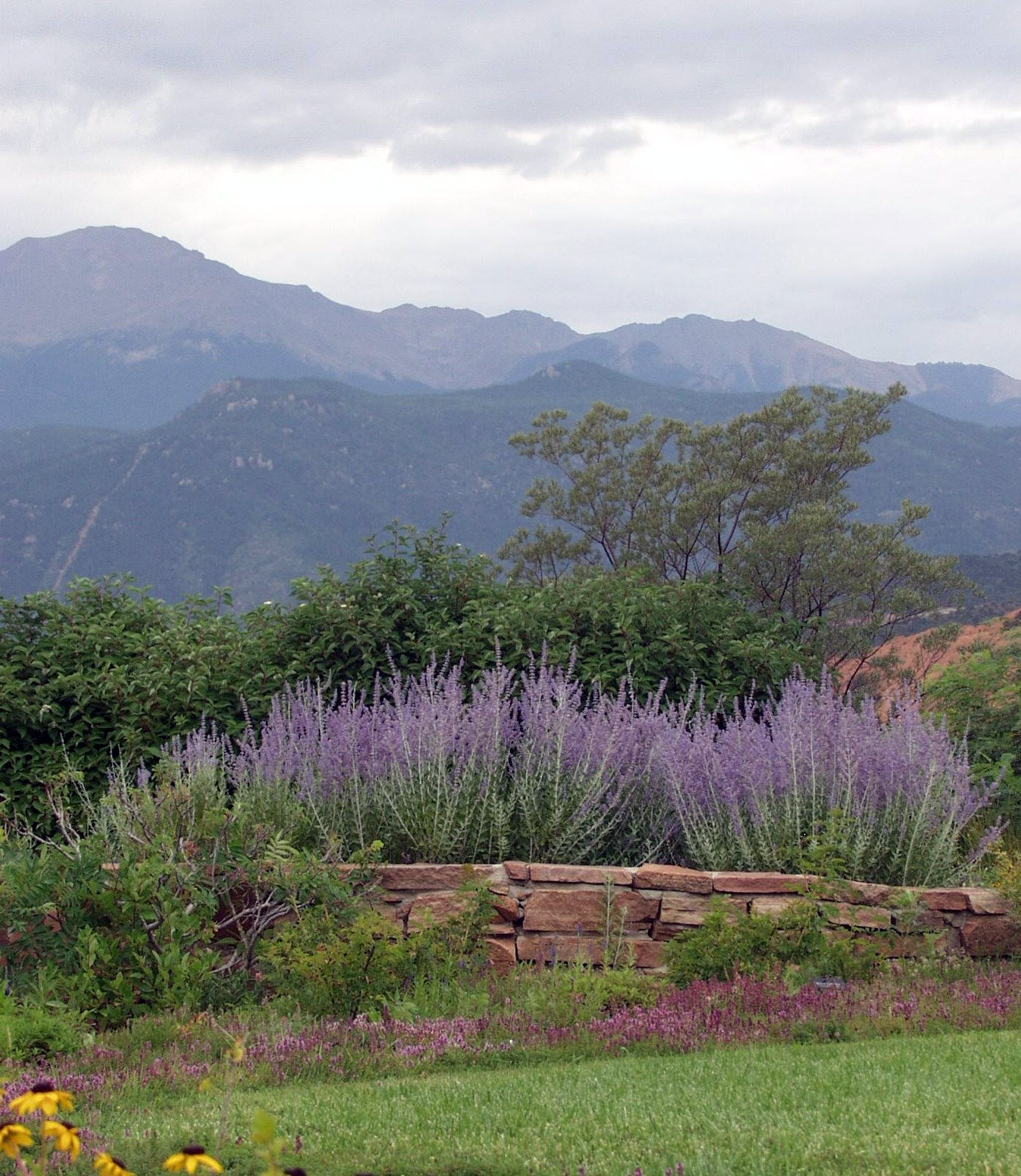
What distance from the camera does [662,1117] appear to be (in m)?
3.91

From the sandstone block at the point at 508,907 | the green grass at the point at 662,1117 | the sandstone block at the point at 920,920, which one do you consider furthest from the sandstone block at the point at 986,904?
the sandstone block at the point at 508,907

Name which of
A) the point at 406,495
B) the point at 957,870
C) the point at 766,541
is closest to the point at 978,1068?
the point at 957,870

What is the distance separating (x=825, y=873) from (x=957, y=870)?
Result: 1125mm

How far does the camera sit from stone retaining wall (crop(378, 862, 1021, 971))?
20.7 ft

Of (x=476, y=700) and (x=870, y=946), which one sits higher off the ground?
(x=476, y=700)

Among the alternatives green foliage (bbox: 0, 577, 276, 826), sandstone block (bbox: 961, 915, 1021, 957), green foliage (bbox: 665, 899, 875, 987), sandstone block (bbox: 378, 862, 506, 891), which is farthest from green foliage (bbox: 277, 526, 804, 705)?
green foliage (bbox: 665, 899, 875, 987)

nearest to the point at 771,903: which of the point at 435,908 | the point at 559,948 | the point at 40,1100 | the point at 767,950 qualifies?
the point at 767,950

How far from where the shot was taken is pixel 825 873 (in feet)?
20.4

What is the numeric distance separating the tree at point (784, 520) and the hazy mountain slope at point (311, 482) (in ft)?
301

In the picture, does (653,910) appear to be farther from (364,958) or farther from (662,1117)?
(662,1117)

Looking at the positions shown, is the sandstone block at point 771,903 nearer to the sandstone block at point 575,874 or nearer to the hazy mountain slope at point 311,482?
the sandstone block at point 575,874

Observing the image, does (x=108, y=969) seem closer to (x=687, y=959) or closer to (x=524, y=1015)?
(x=524, y=1015)

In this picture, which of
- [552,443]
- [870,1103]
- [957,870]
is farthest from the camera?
[552,443]

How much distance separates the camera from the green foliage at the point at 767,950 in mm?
5914
